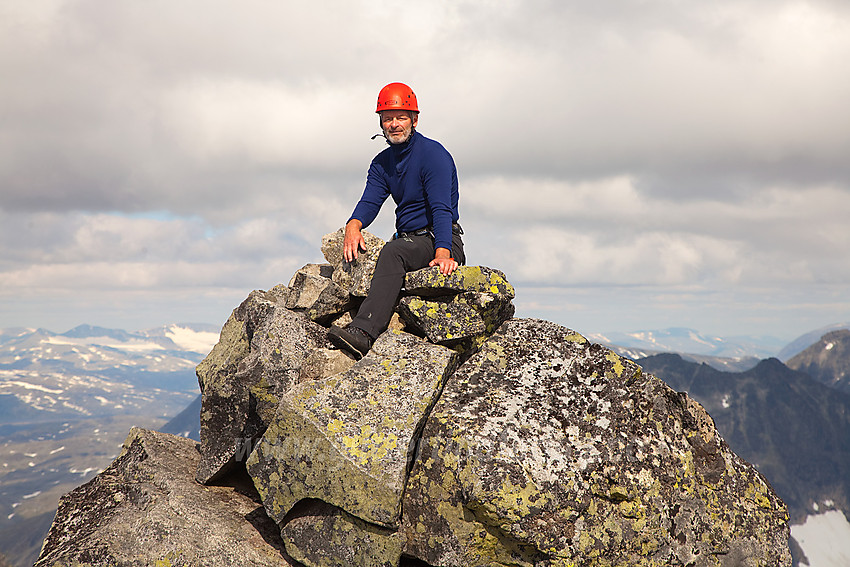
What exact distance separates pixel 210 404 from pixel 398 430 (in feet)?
17.2

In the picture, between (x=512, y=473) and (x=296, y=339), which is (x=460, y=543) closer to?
(x=512, y=473)

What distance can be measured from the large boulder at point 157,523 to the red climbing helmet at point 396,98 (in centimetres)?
931

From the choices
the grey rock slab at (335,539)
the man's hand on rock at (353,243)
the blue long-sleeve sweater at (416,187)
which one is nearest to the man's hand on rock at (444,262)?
the blue long-sleeve sweater at (416,187)

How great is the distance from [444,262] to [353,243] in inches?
97.4

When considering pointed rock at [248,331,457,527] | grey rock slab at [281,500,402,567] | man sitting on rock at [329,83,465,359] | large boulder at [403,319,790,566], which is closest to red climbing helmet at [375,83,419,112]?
man sitting on rock at [329,83,465,359]

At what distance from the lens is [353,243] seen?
13.6 m

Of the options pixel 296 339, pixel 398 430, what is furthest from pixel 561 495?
pixel 296 339

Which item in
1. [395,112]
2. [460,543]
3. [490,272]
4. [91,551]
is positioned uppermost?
[395,112]

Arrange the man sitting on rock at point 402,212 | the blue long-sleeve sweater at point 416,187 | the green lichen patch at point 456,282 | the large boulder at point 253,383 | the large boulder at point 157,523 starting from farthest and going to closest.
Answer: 1. the blue long-sleeve sweater at point 416,187
2. the man sitting on rock at point 402,212
3. the green lichen patch at point 456,282
4. the large boulder at point 253,383
5. the large boulder at point 157,523

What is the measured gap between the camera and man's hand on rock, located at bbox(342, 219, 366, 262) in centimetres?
1358

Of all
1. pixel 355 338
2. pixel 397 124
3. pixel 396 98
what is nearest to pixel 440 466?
pixel 355 338

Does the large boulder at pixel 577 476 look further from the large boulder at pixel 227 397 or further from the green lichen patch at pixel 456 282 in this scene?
the large boulder at pixel 227 397

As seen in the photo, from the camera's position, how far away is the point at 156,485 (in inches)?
492

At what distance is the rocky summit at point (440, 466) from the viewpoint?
10.1 m
